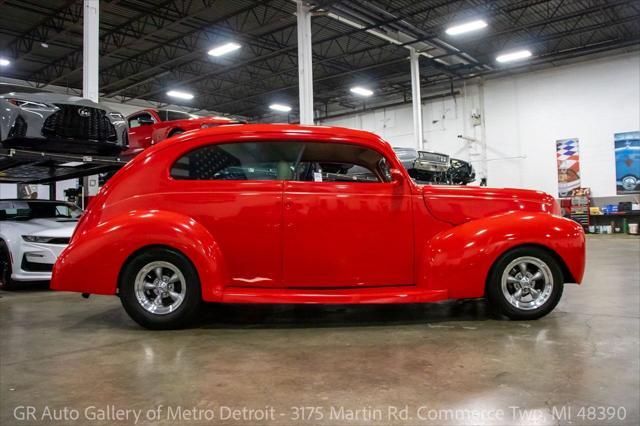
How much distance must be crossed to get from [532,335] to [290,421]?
80.4 inches

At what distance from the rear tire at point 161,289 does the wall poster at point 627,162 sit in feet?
57.4

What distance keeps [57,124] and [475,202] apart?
486cm

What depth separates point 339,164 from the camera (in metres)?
3.79

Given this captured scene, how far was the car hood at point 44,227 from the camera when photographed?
5.36m

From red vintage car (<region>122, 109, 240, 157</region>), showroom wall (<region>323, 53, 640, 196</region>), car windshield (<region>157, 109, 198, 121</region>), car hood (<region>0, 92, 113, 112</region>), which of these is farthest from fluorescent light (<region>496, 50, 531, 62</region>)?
car hood (<region>0, 92, 113, 112</region>)

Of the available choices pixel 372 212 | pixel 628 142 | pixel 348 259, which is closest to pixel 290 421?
pixel 348 259

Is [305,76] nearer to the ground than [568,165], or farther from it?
farther from it

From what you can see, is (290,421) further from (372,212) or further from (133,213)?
(133,213)

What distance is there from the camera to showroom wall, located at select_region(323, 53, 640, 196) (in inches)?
635

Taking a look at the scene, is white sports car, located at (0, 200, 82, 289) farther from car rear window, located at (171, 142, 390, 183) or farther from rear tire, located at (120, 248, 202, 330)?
car rear window, located at (171, 142, 390, 183)

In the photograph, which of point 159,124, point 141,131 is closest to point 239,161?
point 159,124

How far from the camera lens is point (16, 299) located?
4941 mm

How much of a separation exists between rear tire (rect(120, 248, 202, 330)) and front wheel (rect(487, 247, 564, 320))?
2.35 meters

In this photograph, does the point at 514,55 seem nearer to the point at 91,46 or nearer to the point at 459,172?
the point at 459,172
